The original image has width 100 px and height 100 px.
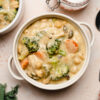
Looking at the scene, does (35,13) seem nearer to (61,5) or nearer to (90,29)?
(61,5)

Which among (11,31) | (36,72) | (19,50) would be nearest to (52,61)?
(36,72)

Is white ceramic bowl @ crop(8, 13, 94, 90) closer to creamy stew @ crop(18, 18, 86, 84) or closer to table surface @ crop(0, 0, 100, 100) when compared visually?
creamy stew @ crop(18, 18, 86, 84)

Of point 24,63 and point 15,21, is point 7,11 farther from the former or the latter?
point 24,63

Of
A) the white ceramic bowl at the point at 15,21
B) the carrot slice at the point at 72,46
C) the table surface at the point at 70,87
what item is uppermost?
the white ceramic bowl at the point at 15,21

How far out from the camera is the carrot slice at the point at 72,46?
8.37 ft

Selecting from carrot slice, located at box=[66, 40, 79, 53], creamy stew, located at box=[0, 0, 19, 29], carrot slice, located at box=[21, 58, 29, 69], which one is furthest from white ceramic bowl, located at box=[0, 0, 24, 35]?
carrot slice, located at box=[66, 40, 79, 53]

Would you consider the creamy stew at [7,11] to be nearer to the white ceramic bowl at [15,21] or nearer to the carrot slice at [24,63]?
the white ceramic bowl at [15,21]

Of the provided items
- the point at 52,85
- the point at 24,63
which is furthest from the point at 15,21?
the point at 52,85

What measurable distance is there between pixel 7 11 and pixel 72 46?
817 mm

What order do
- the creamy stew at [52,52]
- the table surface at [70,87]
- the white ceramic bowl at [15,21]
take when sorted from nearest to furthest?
the creamy stew at [52,52], the white ceramic bowl at [15,21], the table surface at [70,87]

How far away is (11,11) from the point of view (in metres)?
2.75

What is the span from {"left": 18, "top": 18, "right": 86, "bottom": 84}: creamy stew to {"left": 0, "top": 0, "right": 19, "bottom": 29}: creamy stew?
0.77 ft

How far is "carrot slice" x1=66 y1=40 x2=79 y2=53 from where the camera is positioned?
2.55 meters

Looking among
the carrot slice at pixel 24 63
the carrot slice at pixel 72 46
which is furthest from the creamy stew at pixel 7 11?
the carrot slice at pixel 72 46
